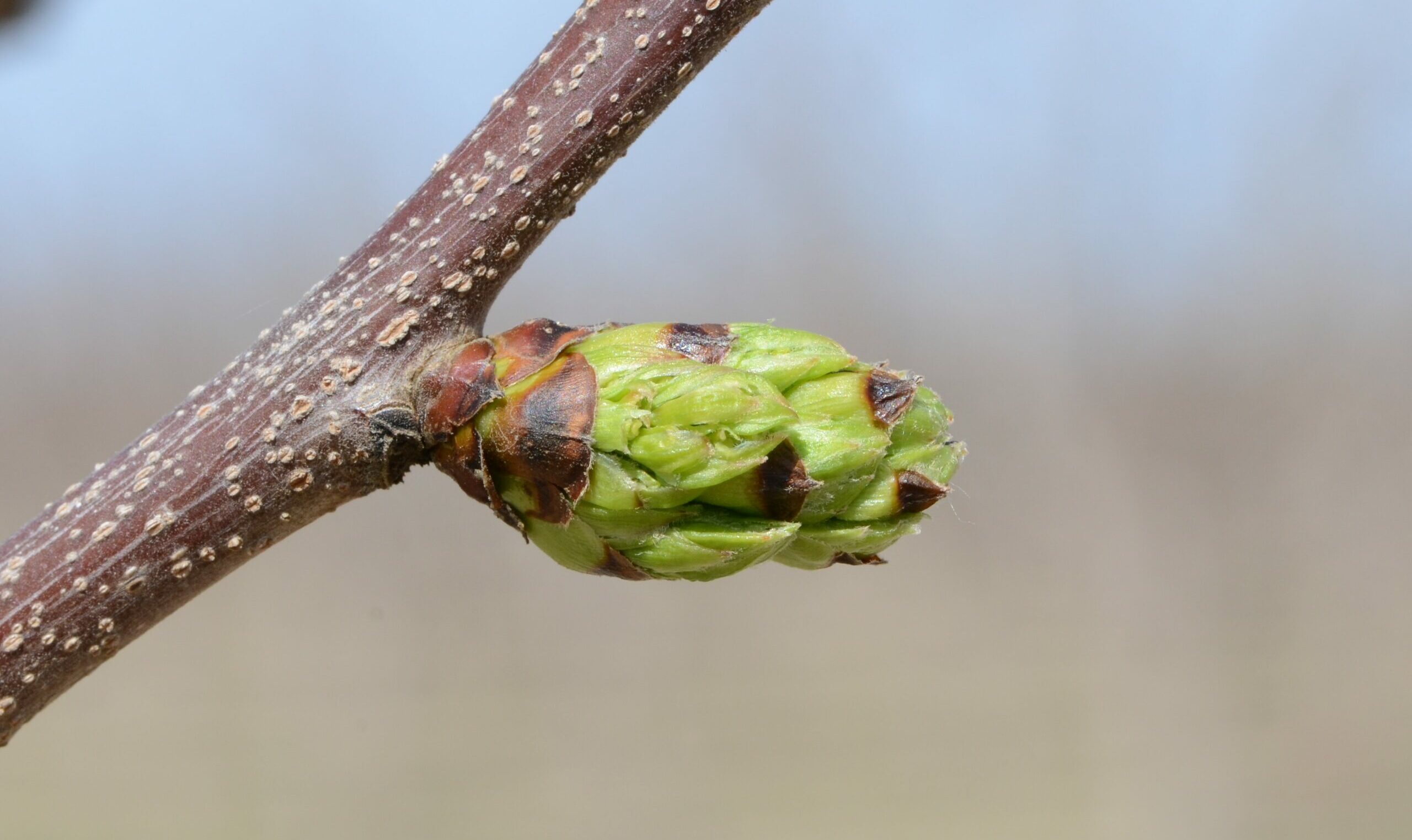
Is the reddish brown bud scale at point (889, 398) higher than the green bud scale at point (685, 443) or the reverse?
higher

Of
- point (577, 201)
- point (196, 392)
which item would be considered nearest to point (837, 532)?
point (577, 201)

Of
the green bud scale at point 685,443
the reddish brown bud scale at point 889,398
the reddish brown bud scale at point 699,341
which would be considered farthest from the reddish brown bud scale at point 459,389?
the reddish brown bud scale at point 889,398

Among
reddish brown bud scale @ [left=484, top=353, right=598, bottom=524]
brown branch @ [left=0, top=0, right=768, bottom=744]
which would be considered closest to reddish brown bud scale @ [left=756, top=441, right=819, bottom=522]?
reddish brown bud scale @ [left=484, top=353, right=598, bottom=524]

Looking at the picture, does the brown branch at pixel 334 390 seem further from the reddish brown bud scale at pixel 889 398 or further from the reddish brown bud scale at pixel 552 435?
the reddish brown bud scale at pixel 889 398

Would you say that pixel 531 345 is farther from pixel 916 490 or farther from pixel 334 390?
pixel 916 490
